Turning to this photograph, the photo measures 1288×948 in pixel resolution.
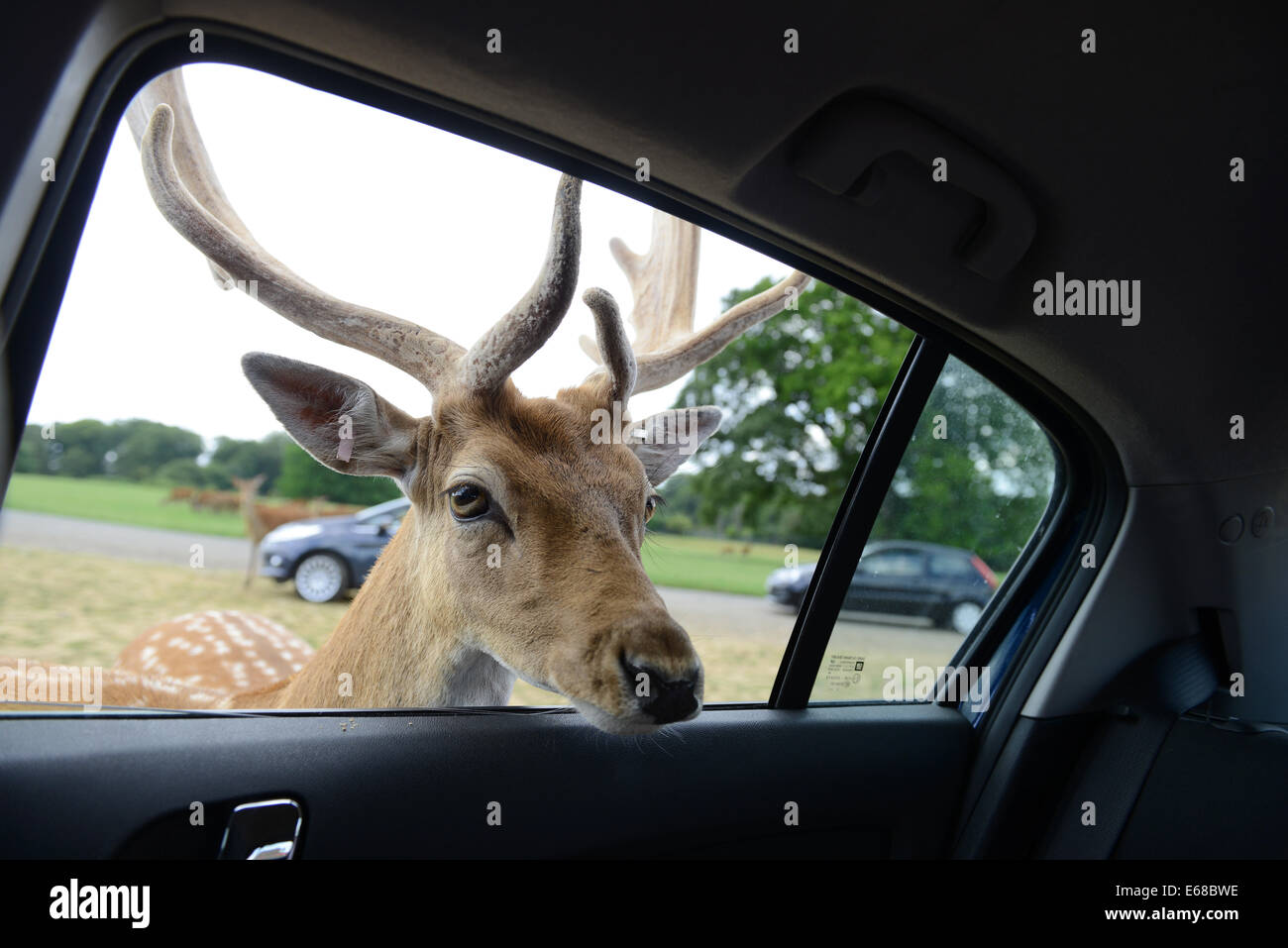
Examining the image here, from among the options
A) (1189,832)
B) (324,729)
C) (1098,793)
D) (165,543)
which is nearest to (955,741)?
(1098,793)

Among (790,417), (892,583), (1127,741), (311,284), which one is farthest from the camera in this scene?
(790,417)

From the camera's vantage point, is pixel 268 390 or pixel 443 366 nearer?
pixel 268 390

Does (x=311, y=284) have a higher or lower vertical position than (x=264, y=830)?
higher

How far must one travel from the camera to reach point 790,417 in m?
5.04

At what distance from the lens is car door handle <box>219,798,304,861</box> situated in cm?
163

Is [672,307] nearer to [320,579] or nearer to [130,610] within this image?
[320,579]

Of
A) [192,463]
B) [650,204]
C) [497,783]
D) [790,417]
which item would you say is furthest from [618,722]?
[790,417]

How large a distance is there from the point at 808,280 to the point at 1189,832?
6.08ft

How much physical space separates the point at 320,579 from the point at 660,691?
168cm

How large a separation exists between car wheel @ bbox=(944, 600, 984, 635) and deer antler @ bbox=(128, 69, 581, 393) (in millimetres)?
1808

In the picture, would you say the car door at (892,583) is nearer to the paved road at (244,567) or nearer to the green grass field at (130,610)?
the paved road at (244,567)
